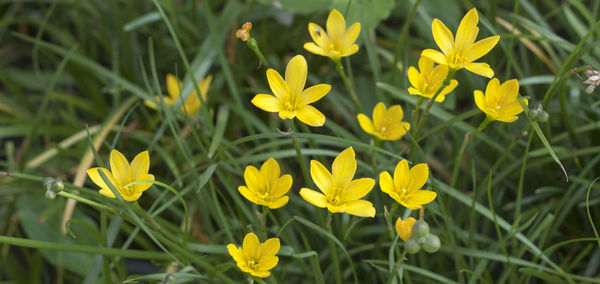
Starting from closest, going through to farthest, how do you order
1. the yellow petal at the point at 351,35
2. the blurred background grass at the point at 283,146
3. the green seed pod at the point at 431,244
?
the green seed pod at the point at 431,244, the yellow petal at the point at 351,35, the blurred background grass at the point at 283,146

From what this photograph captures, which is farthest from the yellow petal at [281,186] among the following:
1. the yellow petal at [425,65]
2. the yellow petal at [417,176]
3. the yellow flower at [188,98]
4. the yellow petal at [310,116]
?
the yellow flower at [188,98]

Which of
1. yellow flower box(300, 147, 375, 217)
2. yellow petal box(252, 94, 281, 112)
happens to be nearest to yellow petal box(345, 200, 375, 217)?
yellow flower box(300, 147, 375, 217)

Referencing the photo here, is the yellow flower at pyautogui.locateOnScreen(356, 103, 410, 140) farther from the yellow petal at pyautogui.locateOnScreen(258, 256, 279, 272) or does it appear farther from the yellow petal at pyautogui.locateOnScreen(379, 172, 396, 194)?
the yellow petal at pyautogui.locateOnScreen(258, 256, 279, 272)

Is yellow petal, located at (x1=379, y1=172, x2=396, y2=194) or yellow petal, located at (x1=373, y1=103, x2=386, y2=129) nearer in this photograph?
yellow petal, located at (x1=379, y1=172, x2=396, y2=194)

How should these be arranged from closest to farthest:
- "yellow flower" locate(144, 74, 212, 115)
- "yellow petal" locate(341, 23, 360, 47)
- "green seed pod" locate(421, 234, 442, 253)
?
"green seed pod" locate(421, 234, 442, 253), "yellow petal" locate(341, 23, 360, 47), "yellow flower" locate(144, 74, 212, 115)

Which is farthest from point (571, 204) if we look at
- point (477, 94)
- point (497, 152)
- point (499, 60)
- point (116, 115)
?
point (116, 115)

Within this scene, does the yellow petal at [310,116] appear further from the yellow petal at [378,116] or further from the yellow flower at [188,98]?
the yellow flower at [188,98]
